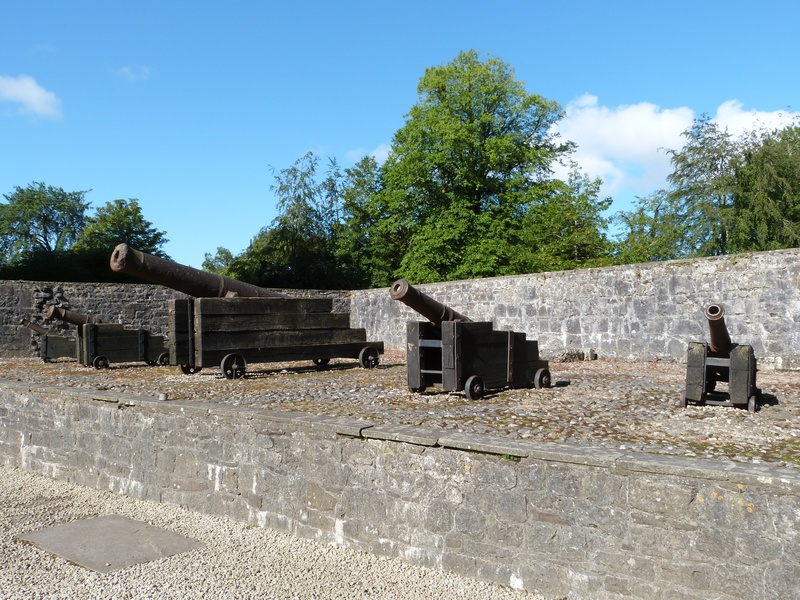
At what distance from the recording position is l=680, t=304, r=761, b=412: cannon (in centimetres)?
596

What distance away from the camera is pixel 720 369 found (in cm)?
627

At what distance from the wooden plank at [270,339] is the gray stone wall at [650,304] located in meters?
3.73

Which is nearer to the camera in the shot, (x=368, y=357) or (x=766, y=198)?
(x=368, y=357)

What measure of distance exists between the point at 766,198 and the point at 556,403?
18.6 metres

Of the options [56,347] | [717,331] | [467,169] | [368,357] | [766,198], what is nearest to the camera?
[717,331]

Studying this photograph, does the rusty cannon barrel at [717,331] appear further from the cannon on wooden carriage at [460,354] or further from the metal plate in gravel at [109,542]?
the metal plate in gravel at [109,542]

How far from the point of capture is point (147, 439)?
5.85 m

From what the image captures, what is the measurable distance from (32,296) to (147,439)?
1147 cm

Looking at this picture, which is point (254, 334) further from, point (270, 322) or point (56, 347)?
point (56, 347)

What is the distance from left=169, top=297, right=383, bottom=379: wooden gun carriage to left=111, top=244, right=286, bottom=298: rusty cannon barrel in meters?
0.26

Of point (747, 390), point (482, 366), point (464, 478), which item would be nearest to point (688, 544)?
point (464, 478)

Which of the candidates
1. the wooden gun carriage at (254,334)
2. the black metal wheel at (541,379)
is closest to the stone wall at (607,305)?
the wooden gun carriage at (254,334)

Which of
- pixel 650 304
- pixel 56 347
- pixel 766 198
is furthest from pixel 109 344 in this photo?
pixel 766 198

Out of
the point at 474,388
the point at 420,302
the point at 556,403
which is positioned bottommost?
the point at 556,403
